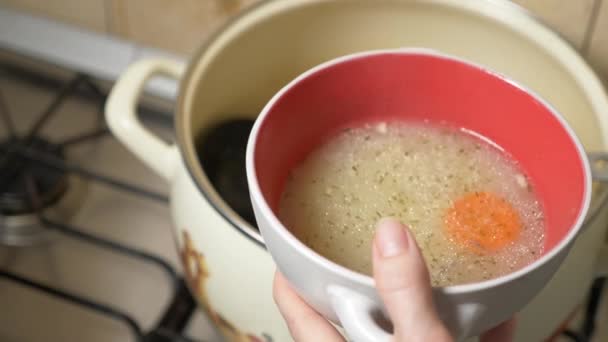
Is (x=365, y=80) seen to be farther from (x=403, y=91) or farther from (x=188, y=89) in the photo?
(x=188, y=89)

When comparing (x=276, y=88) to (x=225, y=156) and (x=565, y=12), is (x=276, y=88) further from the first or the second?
(x=565, y=12)

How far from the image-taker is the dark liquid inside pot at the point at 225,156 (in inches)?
20.1

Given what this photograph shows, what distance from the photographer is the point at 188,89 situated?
46cm

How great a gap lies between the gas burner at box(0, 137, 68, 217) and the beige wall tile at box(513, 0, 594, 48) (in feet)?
1.30

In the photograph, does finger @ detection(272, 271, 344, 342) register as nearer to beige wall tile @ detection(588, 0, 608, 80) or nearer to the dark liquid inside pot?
the dark liquid inside pot

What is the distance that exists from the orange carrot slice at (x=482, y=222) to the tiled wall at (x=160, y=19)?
0.24 metres

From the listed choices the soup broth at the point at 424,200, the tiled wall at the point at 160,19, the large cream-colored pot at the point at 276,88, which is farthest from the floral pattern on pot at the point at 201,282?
the tiled wall at the point at 160,19

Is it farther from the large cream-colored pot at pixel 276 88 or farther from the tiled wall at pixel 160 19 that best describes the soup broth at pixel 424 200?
the tiled wall at pixel 160 19

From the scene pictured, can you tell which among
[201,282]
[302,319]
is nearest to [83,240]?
[201,282]

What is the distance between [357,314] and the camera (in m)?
0.26

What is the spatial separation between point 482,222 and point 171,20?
1.36 feet

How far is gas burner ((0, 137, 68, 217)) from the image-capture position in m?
0.59

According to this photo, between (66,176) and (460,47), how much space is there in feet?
1.12

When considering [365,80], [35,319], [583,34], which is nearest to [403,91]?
[365,80]
